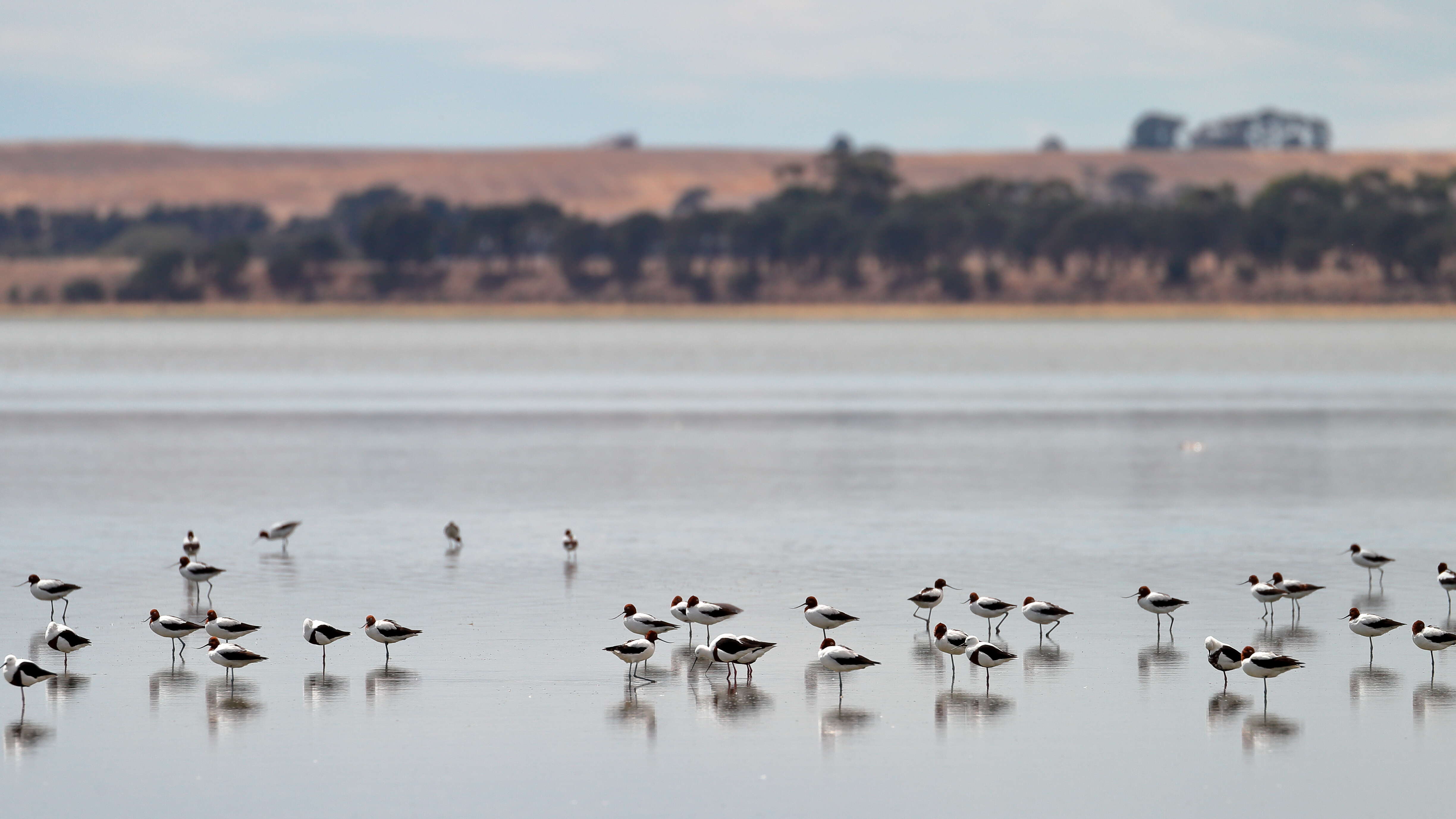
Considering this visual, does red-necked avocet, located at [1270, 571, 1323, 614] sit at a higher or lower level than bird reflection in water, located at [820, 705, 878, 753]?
higher

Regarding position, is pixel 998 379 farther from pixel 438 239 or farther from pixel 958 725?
pixel 438 239

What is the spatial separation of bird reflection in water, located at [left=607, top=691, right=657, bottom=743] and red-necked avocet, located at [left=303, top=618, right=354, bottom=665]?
277cm

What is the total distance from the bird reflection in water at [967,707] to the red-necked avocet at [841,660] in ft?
2.13

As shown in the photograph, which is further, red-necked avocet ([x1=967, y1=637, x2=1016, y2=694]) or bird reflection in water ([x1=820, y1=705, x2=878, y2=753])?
red-necked avocet ([x1=967, y1=637, x2=1016, y2=694])

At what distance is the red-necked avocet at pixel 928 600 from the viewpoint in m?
18.1

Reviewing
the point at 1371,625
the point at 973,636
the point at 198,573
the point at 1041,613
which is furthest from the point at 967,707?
the point at 198,573

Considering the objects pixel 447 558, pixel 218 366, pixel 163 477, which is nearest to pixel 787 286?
pixel 218 366

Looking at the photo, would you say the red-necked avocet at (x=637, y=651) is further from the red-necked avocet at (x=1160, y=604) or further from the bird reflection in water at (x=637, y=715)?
the red-necked avocet at (x=1160, y=604)

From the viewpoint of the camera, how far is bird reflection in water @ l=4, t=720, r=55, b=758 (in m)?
13.7

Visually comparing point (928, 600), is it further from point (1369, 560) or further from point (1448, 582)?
point (1369, 560)

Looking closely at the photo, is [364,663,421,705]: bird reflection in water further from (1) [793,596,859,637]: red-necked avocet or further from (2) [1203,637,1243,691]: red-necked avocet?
(2) [1203,637,1243,691]: red-necked avocet

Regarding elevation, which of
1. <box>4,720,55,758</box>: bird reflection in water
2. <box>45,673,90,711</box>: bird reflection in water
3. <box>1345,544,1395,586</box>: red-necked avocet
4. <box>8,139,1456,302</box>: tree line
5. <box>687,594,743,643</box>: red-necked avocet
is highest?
<box>8,139,1456,302</box>: tree line

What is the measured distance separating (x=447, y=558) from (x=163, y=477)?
41.5ft

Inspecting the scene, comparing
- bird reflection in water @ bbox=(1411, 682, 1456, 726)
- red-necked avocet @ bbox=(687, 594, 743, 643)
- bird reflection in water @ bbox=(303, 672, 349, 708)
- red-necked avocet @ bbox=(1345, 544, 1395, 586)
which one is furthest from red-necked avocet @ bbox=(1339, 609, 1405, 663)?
bird reflection in water @ bbox=(303, 672, 349, 708)
